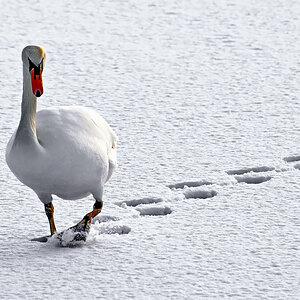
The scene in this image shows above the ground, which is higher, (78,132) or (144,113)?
(78,132)

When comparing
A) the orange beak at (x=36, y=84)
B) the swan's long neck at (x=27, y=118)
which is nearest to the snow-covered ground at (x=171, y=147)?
the swan's long neck at (x=27, y=118)

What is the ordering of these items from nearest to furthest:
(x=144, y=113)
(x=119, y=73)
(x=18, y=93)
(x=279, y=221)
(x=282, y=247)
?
(x=282, y=247), (x=279, y=221), (x=144, y=113), (x=18, y=93), (x=119, y=73)

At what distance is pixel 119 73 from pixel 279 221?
3074mm

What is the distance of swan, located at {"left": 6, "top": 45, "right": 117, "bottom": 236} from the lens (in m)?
3.93

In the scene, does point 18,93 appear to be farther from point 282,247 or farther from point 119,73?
point 282,247

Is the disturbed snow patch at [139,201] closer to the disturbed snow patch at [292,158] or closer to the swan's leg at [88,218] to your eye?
the swan's leg at [88,218]

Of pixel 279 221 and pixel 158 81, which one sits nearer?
pixel 279 221

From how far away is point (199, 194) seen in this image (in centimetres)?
485

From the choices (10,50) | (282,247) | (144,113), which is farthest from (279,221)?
(10,50)

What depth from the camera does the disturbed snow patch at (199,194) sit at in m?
4.83

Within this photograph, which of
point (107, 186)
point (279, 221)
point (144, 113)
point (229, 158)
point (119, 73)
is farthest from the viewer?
point (119, 73)

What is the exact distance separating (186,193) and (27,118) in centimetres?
118

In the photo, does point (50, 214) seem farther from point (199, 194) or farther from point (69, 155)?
point (199, 194)

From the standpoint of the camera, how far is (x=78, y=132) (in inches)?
160
